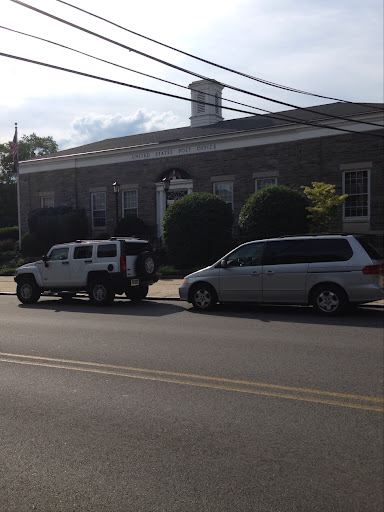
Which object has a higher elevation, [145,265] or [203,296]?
[145,265]

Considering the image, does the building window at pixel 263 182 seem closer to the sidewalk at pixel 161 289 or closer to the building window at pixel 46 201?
the sidewalk at pixel 161 289

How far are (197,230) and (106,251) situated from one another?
7.71 meters

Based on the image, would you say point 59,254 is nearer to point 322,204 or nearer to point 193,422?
point 322,204

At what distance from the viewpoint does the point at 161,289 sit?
57.7ft

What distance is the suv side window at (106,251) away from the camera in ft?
47.1

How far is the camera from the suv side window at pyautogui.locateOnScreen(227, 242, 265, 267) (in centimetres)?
1251

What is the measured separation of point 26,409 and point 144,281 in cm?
936

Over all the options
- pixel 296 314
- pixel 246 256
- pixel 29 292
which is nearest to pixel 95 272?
pixel 29 292

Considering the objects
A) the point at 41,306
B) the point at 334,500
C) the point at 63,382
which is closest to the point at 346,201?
the point at 41,306

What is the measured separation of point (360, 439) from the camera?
14.8 ft

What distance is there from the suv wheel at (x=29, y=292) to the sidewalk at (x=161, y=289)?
10.9 ft

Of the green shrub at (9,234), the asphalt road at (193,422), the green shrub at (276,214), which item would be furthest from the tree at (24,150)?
the asphalt road at (193,422)

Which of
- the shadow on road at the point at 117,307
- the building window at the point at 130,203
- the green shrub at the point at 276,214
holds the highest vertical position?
the building window at the point at 130,203

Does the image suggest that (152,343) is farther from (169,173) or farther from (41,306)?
(169,173)
